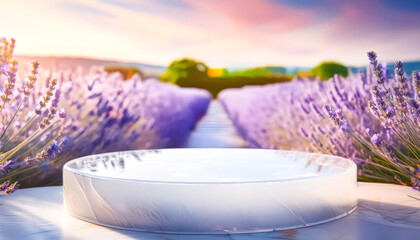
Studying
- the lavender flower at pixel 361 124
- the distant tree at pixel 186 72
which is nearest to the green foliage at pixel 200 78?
the distant tree at pixel 186 72

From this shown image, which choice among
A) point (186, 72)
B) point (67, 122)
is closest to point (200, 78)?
point (186, 72)

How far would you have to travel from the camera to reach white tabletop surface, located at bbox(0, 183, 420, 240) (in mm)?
983

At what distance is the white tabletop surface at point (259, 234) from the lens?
98 centimetres

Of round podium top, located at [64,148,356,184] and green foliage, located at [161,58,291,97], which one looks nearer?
round podium top, located at [64,148,356,184]

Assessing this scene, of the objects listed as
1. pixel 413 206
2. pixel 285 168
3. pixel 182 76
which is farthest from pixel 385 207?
pixel 182 76

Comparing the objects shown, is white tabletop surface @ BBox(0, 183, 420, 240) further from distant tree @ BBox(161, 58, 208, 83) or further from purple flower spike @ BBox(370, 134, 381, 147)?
distant tree @ BBox(161, 58, 208, 83)

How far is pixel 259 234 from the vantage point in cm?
99

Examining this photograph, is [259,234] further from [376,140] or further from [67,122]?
[67,122]

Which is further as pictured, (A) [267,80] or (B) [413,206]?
(A) [267,80]

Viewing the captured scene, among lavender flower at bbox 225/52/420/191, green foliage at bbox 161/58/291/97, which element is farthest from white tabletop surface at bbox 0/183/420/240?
green foliage at bbox 161/58/291/97

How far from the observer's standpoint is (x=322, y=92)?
2697 millimetres

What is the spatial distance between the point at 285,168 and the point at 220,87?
28762 mm

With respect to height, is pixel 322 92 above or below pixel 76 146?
above

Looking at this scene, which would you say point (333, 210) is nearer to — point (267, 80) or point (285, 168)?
point (285, 168)
